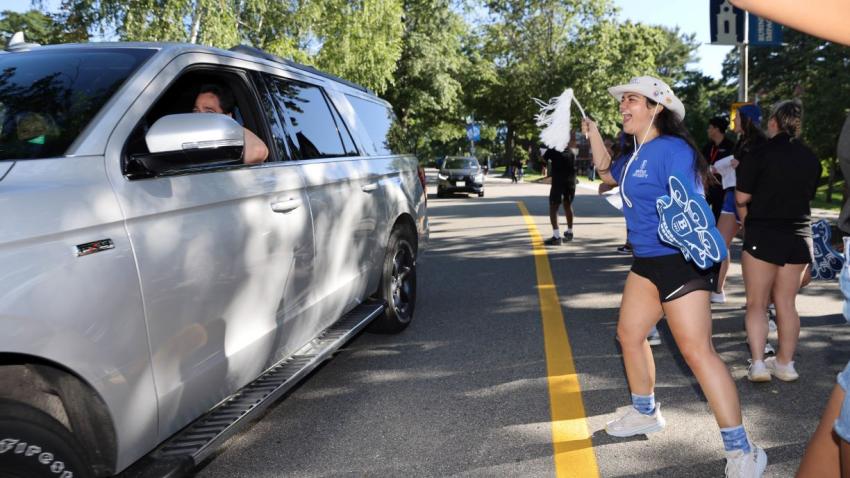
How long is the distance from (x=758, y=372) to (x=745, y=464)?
1.54 m

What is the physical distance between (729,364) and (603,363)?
89cm

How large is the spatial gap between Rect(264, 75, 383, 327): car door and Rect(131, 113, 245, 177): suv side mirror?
3.85ft

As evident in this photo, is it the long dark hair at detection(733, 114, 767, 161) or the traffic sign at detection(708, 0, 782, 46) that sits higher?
the traffic sign at detection(708, 0, 782, 46)

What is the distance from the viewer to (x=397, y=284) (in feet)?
18.3

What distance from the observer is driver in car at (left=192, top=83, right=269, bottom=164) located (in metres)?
3.36

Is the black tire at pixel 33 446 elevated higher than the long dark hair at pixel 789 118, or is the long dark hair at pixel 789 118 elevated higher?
the long dark hair at pixel 789 118

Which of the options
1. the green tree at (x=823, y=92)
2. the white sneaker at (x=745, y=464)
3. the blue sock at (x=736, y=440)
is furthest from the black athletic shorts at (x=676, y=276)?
the green tree at (x=823, y=92)

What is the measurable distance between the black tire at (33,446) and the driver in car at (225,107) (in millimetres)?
1575

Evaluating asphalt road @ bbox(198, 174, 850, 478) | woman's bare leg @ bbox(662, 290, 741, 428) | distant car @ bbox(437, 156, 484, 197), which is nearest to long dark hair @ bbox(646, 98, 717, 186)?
woman's bare leg @ bbox(662, 290, 741, 428)

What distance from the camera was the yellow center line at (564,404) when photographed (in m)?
3.32

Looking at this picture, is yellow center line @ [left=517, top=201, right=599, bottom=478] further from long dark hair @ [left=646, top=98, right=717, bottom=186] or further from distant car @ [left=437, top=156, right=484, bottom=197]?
distant car @ [left=437, top=156, right=484, bottom=197]

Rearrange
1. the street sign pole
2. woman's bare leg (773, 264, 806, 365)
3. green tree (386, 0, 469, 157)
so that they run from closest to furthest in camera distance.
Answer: woman's bare leg (773, 264, 806, 365) → the street sign pole → green tree (386, 0, 469, 157)

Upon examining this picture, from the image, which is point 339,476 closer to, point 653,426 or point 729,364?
point 653,426

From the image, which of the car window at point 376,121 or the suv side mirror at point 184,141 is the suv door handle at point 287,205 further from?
the car window at point 376,121
